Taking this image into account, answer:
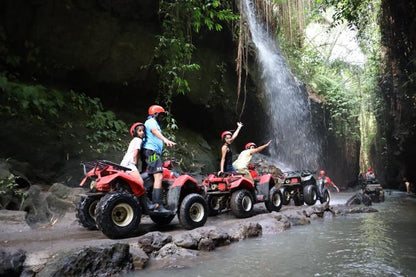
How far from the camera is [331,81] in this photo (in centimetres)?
2172

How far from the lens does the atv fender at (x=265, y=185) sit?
807 centimetres

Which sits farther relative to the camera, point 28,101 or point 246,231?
point 28,101

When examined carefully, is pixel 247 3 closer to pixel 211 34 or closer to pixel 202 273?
pixel 211 34

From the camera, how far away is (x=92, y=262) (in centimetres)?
345

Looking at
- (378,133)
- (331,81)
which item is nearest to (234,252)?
(331,81)

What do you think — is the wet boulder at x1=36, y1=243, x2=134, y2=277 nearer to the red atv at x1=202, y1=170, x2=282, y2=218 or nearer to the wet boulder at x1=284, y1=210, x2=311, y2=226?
the red atv at x1=202, y1=170, x2=282, y2=218

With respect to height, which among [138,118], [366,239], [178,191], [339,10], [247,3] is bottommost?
[366,239]

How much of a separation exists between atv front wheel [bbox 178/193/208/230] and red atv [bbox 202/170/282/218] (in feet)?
3.92

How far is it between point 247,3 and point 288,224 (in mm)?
12518

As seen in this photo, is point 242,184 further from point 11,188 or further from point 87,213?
point 11,188

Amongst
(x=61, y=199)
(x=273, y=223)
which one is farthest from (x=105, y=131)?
(x=273, y=223)

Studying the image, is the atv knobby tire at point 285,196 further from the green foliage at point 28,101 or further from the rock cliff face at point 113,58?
the green foliage at point 28,101

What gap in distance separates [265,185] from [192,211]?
2876 mm

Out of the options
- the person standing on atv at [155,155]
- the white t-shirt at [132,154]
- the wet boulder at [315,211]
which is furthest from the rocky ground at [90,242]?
the white t-shirt at [132,154]
